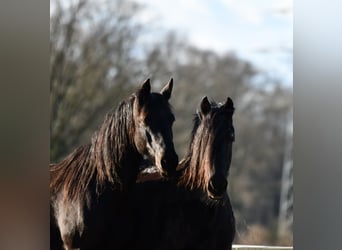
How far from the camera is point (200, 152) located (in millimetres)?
1958

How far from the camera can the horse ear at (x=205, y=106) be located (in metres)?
1.97

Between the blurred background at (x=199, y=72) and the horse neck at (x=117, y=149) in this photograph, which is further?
the horse neck at (x=117, y=149)

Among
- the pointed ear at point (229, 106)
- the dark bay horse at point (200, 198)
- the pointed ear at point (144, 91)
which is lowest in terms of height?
the dark bay horse at point (200, 198)

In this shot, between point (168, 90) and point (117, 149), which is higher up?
point (168, 90)

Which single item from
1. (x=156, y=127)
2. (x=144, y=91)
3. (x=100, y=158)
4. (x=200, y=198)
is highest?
(x=144, y=91)

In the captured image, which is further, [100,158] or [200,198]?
[100,158]

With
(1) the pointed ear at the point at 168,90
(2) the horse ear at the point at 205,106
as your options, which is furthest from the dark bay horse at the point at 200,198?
(1) the pointed ear at the point at 168,90

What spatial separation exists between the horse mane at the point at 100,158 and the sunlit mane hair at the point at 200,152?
0.22 m

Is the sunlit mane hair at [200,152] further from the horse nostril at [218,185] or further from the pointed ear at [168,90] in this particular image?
the pointed ear at [168,90]

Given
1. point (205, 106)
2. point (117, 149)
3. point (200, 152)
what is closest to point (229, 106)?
point (205, 106)

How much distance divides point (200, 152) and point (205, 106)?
0.16 meters

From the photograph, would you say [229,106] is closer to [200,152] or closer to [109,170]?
[200,152]
